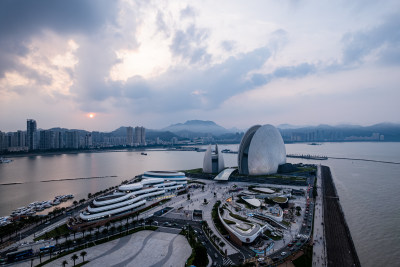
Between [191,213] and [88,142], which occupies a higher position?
[88,142]

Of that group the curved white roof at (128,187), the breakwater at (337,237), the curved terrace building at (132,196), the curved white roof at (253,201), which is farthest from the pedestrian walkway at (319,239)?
the curved white roof at (128,187)

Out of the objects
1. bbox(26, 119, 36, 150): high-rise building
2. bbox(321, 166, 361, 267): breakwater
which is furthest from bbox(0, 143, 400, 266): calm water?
bbox(26, 119, 36, 150): high-rise building

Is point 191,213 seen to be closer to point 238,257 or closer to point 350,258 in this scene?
point 238,257

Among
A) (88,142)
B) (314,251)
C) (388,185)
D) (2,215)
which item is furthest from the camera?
(88,142)

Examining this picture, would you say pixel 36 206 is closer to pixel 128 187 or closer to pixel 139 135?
pixel 128 187

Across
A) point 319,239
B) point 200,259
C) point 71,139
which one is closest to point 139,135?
point 71,139

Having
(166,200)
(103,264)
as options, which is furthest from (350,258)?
(166,200)

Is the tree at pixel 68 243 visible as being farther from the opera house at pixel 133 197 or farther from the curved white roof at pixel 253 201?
the curved white roof at pixel 253 201
